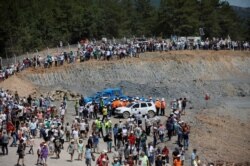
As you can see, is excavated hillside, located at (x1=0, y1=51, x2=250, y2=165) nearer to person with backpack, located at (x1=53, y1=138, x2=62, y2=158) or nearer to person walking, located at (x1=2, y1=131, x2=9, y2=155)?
person with backpack, located at (x1=53, y1=138, x2=62, y2=158)

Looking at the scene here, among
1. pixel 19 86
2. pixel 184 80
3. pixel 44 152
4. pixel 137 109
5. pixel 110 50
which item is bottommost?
pixel 44 152

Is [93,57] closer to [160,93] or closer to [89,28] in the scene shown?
[160,93]

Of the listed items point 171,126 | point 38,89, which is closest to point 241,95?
point 38,89

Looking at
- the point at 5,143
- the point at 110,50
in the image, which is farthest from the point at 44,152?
the point at 110,50

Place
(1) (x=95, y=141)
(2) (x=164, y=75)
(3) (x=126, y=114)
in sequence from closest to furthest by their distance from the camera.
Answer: (1) (x=95, y=141)
(3) (x=126, y=114)
(2) (x=164, y=75)

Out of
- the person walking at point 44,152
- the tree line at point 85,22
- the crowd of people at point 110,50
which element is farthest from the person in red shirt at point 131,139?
the tree line at point 85,22

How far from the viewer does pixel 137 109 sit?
42062 millimetres

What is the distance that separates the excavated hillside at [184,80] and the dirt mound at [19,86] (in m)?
0.28

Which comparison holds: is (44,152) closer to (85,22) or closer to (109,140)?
(109,140)

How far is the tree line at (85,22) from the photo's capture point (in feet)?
284

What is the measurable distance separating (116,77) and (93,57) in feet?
11.0

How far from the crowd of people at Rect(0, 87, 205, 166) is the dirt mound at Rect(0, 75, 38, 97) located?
11.5 metres

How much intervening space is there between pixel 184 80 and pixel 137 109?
1937 cm

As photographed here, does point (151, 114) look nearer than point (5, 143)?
No
